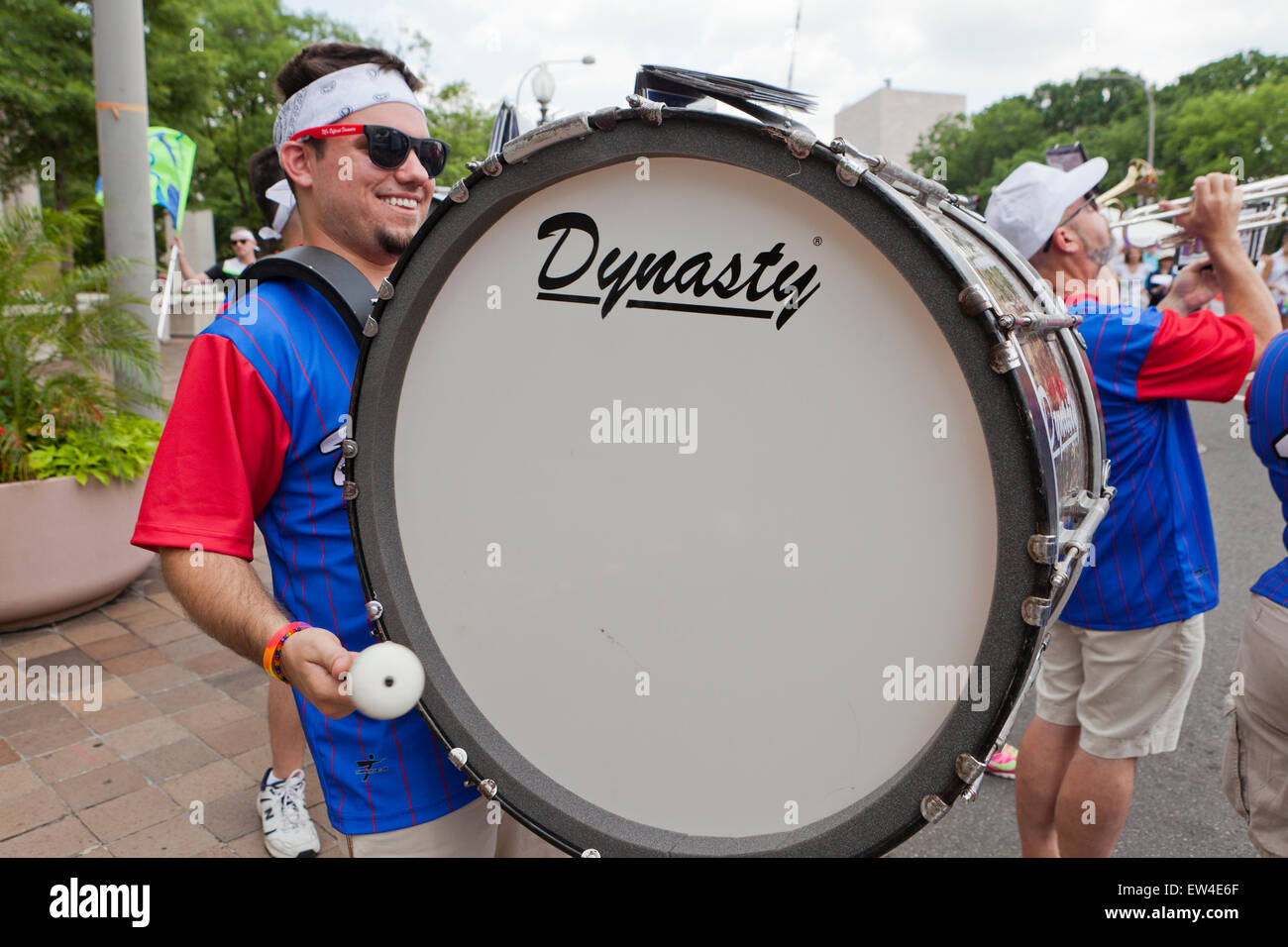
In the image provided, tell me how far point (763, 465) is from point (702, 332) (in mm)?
199

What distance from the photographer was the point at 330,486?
5.18 feet

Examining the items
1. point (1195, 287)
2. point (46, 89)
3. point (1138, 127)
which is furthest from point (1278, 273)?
point (1138, 127)

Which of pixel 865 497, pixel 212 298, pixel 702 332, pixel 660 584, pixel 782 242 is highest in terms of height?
pixel 212 298

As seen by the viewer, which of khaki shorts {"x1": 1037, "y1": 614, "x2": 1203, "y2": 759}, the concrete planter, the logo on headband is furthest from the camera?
the concrete planter

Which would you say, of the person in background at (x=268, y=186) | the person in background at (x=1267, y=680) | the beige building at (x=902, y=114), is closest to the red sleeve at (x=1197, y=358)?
the person in background at (x=1267, y=680)

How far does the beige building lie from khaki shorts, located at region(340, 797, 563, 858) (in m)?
66.9

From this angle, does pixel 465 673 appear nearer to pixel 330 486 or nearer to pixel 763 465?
pixel 330 486

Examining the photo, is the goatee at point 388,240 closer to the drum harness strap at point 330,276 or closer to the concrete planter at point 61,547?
the drum harness strap at point 330,276

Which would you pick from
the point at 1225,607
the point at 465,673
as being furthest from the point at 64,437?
the point at 1225,607

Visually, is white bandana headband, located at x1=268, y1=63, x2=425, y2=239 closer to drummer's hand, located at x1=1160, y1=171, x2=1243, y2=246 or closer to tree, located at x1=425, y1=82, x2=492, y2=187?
drummer's hand, located at x1=1160, y1=171, x2=1243, y2=246

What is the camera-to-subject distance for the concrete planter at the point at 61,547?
12.5 ft

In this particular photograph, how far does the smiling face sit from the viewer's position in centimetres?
168

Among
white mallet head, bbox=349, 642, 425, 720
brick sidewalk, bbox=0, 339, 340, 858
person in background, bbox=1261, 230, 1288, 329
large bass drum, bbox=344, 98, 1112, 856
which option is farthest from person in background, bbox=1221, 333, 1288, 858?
person in background, bbox=1261, 230, 1288, 329

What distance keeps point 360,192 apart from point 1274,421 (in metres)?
1.98
